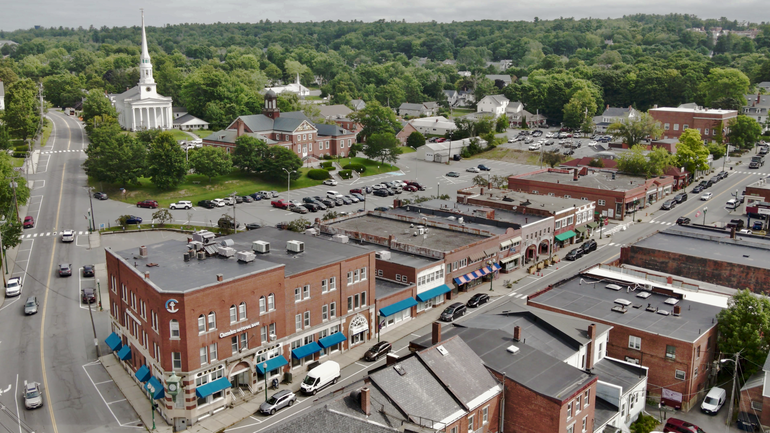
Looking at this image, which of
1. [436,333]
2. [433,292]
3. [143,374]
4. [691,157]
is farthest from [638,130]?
[143,374]

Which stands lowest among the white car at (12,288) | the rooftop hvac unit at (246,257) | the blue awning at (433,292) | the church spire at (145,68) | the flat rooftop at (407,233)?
the white car at (12,288)

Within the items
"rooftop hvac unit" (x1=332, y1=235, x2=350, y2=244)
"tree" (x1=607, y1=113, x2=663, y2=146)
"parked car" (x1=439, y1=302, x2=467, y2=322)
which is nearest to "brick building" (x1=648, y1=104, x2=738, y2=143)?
"tree" (x1=607, y1=113, x2=663, y2=146)

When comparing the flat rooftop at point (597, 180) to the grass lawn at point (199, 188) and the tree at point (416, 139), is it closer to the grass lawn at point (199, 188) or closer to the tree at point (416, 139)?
the grass lawn at point (199, 188)

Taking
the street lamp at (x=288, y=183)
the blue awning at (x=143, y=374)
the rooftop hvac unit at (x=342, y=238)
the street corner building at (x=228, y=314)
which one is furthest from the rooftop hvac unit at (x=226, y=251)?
the street lamp at (x=288, y=183)

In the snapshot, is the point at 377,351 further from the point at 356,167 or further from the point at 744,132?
the point at 744,132

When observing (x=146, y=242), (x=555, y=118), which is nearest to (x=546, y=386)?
(x=146, y=242)

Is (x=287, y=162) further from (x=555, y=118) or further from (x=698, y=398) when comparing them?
(x=555, y=118)
